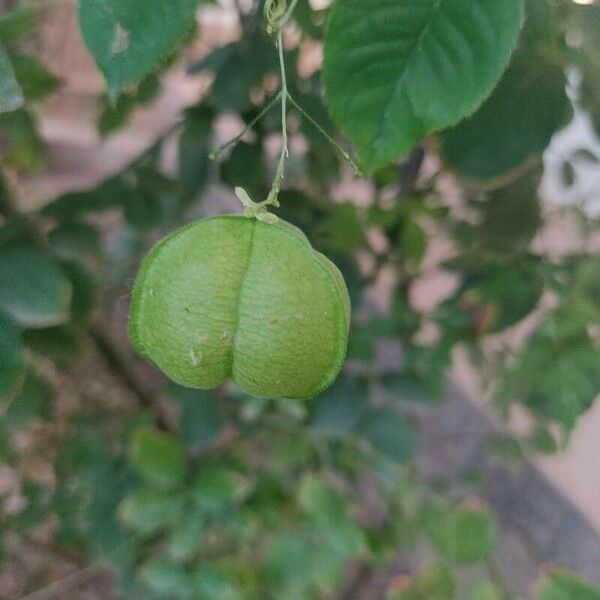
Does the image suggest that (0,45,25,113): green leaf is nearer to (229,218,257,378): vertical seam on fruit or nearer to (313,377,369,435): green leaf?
(229,218,257,378): vertical seam on fruit

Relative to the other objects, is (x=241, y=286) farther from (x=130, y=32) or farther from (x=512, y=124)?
(x=512, y=124)

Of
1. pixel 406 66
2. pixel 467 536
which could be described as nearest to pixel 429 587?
pixel 467 536

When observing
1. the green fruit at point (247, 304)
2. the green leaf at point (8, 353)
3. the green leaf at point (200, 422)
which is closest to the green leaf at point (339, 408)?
the green leaf at point (200, 422)

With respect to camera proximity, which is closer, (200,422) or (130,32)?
(130,32)

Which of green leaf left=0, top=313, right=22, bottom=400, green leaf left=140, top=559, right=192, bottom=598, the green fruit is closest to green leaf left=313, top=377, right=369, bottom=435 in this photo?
→ green leaf left=140, top=559, right=192, bottom=598

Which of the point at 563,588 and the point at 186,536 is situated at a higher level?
the point at 563,588

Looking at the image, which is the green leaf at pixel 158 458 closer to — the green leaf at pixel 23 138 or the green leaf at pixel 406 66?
the green leaf at pixel 23 138

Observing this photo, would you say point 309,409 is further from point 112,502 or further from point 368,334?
point 112,502
